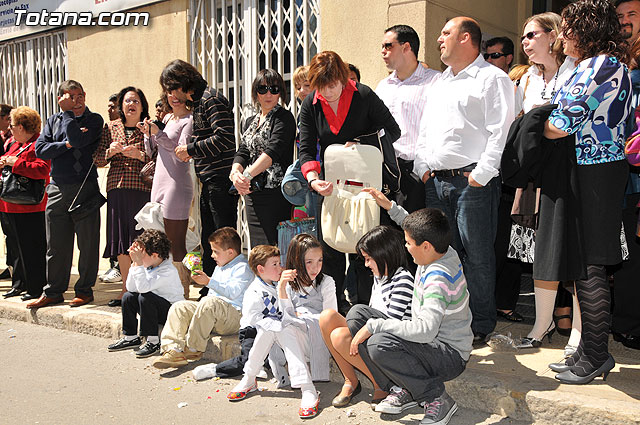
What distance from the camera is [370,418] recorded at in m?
3.57

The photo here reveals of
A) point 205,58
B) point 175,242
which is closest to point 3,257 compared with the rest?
point 205,58

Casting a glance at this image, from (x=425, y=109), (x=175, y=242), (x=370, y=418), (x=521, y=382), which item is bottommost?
(x=370, y=418)

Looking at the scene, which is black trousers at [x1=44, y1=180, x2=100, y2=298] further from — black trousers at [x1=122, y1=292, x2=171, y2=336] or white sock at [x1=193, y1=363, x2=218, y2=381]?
white sock at [x1=193, y1=363, x2=218, y2=381]

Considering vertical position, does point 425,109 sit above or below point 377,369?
above

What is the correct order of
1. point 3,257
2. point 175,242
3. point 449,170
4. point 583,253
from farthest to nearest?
1. point 3,257
2. point 175,242
3. point 449,170
4. point 583,253

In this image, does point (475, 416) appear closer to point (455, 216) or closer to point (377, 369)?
point (377, 369)

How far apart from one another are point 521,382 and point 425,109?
6.03ft

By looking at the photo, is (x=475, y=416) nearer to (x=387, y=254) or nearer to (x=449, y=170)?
(x=387, y=254)

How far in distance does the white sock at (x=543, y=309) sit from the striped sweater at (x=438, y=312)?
0.77 meters

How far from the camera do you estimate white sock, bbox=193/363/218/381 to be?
4309 mm

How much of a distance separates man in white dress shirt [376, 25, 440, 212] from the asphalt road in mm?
1482

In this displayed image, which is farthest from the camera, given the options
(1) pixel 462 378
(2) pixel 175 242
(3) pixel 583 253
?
(2) pixel 175 242

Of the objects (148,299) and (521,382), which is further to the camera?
(148,299)

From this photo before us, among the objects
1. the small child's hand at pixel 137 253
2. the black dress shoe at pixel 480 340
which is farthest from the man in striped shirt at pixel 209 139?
the black dress shoe at pixel 480 340
